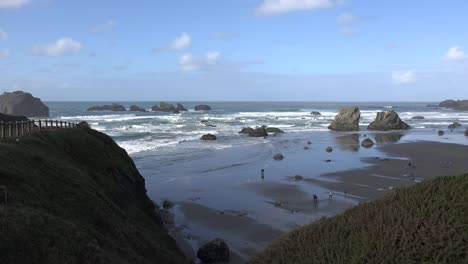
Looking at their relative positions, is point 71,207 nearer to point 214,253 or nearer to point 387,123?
point 214,253

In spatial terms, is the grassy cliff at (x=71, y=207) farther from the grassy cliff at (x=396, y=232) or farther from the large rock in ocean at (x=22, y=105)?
the large rock in ocean at (x=22, y=105)

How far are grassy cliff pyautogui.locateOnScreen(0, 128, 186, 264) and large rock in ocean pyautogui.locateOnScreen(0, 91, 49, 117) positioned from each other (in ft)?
389

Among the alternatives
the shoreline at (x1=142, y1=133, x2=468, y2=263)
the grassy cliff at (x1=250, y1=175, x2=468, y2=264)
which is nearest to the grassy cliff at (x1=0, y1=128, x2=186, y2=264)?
the shoreline at (x1=142, y1=133, x2=468, y2=263)

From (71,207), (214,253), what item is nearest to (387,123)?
(214,253)

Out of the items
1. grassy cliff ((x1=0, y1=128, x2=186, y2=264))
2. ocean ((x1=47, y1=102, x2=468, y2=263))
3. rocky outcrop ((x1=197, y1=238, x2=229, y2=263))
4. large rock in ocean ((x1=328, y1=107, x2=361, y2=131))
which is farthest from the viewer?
large rock in ocean ((x1=328, y1=107, x2=361, y2=131))

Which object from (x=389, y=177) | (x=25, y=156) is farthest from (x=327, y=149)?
(x=25, y=156)

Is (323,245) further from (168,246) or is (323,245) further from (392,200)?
(168,246)

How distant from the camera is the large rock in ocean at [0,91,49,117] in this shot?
125250 millimetres

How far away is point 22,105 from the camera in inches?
4993

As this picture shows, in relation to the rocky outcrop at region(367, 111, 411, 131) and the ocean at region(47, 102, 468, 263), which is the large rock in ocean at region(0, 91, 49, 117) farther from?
the rocky outcrop at region(367, 111, 411, 131)

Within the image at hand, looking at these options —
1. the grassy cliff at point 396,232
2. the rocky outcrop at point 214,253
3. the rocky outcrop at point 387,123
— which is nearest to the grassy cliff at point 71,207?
the rocky outcrop at point 214,253

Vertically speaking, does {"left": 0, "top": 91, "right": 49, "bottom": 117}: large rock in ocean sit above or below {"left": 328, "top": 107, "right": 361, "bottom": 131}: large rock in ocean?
above

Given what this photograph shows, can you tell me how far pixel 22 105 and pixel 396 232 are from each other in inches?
5405

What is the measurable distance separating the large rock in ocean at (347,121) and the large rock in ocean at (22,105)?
91.7 metres
